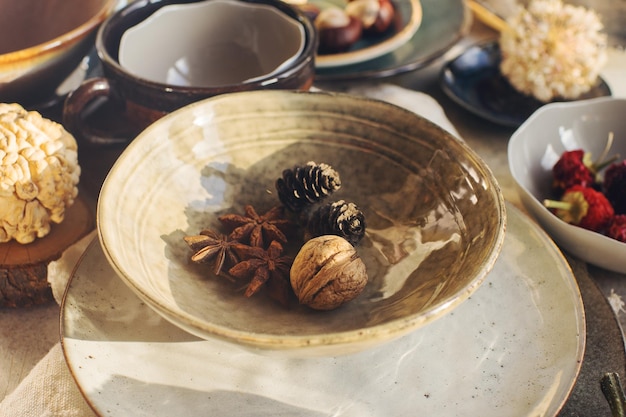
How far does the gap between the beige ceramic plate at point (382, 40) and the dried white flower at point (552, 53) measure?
21cm

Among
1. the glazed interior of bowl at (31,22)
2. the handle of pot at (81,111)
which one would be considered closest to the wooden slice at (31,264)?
the handle of pot at (81,111)

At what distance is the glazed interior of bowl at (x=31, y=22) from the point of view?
1.22m

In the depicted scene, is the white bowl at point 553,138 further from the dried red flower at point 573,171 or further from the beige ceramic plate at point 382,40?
the beige ceramic plate at point 382,40

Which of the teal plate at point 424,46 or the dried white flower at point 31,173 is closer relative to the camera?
the dried white flower at point 31,173

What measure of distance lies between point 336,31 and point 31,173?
27.5 inches

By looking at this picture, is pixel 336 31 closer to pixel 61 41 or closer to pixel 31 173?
pixel 61 41

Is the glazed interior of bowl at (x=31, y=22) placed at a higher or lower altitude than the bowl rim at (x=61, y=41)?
lower

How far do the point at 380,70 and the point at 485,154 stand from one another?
0.88ft

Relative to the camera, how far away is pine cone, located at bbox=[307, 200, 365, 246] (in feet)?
2.52

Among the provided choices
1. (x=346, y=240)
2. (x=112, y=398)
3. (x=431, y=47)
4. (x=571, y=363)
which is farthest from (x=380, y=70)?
(x=112, y=398)

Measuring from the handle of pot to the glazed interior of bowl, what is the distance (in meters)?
0.35

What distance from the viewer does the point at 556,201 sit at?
0.99m

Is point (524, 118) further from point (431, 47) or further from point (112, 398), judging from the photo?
point (112, 398)

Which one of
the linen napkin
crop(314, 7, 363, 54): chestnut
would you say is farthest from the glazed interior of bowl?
the linen napkin
